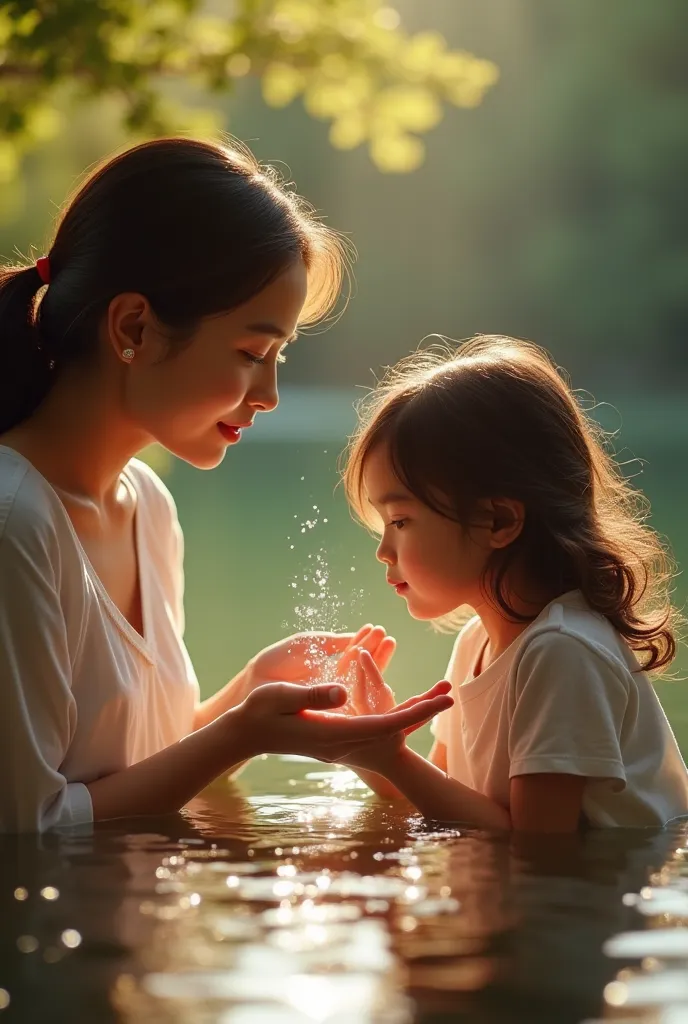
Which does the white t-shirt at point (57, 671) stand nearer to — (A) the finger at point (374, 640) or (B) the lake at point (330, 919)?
(B) the lake at point (330, 919)

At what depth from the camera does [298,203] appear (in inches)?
105

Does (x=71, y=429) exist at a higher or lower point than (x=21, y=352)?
lower

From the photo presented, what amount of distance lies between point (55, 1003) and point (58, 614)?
841 millimetres

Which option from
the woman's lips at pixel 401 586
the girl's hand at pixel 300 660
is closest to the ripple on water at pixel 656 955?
the woman's lips at pixel 401 586

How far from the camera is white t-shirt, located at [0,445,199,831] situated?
7.35ft

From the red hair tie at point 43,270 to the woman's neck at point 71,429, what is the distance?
0.53ft

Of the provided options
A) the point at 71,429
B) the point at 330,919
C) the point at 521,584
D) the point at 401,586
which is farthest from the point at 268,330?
the point at 330,919

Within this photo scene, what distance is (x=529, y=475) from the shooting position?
8.36ft

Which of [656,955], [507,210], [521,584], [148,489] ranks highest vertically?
[507,210]

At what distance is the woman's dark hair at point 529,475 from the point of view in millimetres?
2521

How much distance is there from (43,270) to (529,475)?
0.92 metres

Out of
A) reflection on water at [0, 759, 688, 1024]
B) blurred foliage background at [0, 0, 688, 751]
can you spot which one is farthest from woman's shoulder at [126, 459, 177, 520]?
blurred foliage background at [0, 0, 688, 751]

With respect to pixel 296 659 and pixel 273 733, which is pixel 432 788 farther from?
pixel 296 659

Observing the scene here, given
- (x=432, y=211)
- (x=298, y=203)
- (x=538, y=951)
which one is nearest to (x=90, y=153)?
(x=432, y=211)
